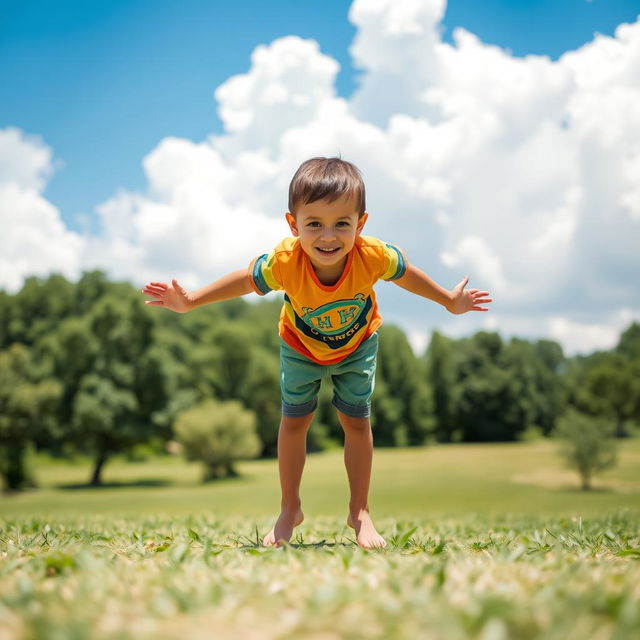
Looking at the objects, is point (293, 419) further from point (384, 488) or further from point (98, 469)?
point (98, 469)

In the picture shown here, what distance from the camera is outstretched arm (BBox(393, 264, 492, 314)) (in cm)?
411

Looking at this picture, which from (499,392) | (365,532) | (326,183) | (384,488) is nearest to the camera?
(326,183)

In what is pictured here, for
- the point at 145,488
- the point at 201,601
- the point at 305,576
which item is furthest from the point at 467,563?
the point at 145,488

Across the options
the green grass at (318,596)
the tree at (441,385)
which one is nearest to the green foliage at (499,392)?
the tree at (441,385)

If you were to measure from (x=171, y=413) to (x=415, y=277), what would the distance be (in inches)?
1234

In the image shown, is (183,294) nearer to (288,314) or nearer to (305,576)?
(288,314)

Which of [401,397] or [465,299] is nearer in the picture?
[465,299]

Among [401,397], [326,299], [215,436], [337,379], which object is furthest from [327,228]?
[401,397]

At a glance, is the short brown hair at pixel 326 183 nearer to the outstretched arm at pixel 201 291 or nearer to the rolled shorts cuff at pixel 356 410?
the outstretched arm at pixel 201 291

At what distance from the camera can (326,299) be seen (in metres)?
3.79

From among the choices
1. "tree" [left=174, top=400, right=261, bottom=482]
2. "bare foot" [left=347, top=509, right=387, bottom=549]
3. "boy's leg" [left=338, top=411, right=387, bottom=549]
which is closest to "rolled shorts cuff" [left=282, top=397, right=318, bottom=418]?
"boy's leg" [left=338, top=411, right=387, bottom=549]

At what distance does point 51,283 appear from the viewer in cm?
4738

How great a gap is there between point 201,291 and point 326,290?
2.94 ft

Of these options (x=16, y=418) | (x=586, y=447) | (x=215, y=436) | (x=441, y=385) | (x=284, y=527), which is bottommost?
(x=215, y=436)
